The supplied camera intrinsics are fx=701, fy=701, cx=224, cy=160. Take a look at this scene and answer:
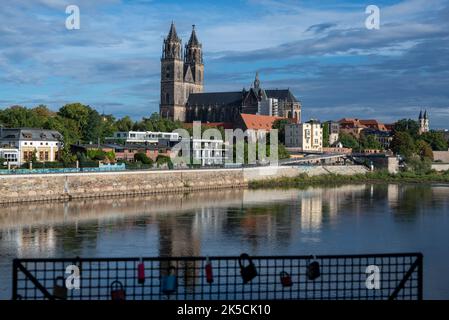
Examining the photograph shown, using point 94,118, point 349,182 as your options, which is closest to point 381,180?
point 349,182

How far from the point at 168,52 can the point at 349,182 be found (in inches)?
1936

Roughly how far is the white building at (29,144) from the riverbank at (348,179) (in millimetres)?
14344

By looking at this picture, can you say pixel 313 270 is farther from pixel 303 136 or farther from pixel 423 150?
pixel 423 150

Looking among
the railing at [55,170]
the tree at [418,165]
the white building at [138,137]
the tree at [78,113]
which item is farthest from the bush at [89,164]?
the tree at [418,165]

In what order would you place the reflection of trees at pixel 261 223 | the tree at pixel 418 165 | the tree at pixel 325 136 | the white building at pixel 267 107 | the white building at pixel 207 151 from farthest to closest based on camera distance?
the white building at pixel 267 107 < the tree at pixel 325 136 < the tree at pixel 418 165 < the white building at pixel 207 151 < the reflection of trees at pixel 261 223

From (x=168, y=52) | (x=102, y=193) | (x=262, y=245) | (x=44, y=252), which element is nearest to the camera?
(x=44, y=252)

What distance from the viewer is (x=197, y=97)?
105 meters

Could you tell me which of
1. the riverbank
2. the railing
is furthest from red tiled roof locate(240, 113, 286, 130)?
the railing

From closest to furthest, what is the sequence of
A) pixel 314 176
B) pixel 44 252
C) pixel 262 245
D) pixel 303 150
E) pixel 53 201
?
pixel 44 252
pixel 262 245
pixel 53 201
pixel 314 176
pixel 303 150

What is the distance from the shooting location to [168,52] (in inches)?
3962

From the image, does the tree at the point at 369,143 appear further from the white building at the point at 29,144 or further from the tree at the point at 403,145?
the white building at the point at 29,144

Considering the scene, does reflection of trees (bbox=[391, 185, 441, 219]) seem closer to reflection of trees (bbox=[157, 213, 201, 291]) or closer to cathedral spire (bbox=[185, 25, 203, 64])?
reflection of trees (bbox=[157, 213, 201, 291])

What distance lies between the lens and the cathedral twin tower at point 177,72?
100375 millimetres
